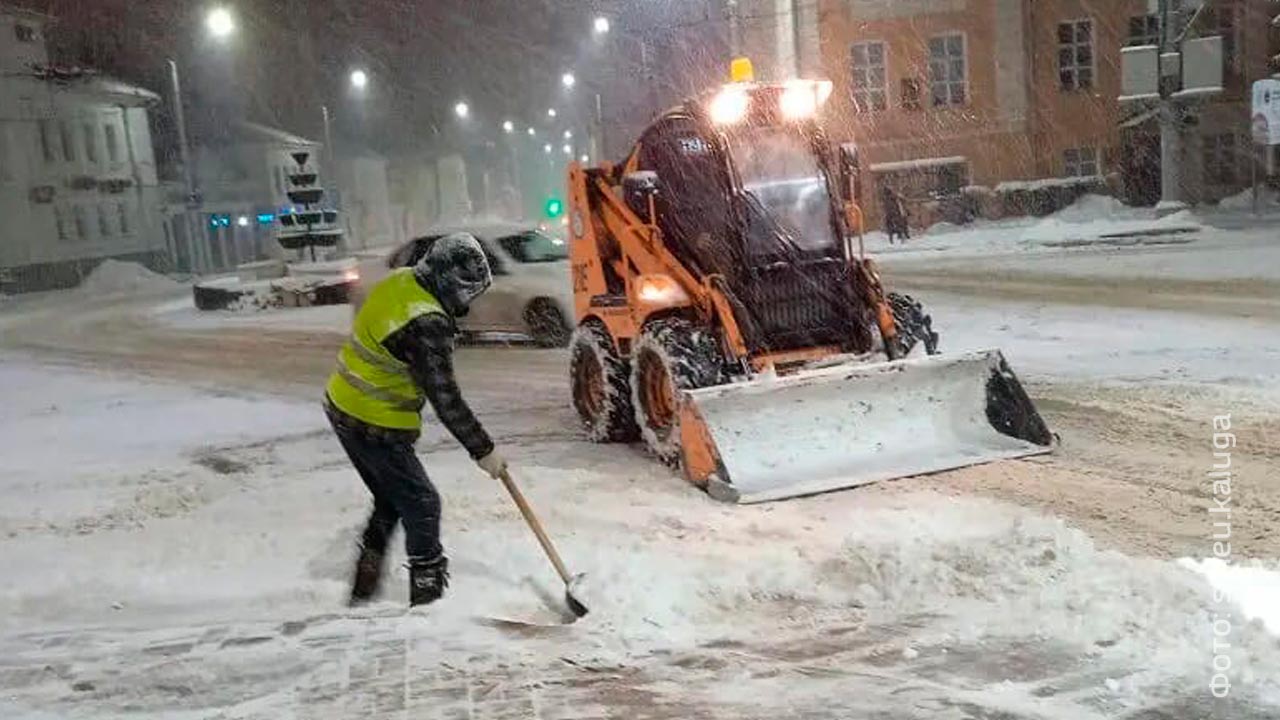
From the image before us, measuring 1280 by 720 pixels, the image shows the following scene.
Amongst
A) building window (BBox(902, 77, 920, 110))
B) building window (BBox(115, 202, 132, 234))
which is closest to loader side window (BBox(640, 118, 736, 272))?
building window (BBox(902, 77, 920, 110))

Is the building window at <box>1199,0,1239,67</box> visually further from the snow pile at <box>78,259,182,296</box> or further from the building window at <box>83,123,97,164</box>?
the building window at <box>83,123,97,164</box>

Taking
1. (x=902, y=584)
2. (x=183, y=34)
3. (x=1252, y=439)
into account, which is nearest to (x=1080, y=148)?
(x=1252, y=439)

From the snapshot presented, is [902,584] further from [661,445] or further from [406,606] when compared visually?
[661,445]

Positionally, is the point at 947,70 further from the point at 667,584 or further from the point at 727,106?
the point at 667,584

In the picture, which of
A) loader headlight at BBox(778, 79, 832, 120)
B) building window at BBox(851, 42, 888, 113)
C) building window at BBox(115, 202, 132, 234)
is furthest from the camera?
building window at BBox(115, 202, 132, 234)

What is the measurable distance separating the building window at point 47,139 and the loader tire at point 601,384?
47.6 meters

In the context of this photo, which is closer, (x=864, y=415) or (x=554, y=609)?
(x=554, y=609)

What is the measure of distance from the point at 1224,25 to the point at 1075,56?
410 centimetres

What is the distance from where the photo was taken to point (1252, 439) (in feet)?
26.0

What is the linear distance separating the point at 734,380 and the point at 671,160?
175cm

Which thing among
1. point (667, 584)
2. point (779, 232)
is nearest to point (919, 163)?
point (779, 232)

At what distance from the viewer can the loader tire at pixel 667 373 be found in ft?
25.3

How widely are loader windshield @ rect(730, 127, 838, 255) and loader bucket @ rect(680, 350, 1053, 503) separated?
3.11 feet

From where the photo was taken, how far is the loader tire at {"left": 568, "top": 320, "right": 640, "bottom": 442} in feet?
29.5
